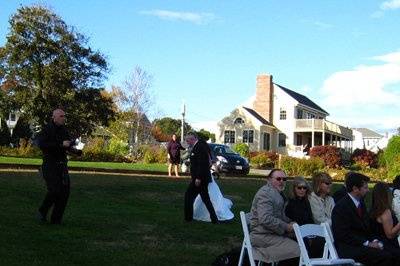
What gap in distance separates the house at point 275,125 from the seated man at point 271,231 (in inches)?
2339

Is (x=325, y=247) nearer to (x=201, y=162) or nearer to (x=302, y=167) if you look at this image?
(x=201, y=162)

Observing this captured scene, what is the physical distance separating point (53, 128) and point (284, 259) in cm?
450

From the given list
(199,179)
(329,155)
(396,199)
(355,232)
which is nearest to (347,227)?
(355,232)

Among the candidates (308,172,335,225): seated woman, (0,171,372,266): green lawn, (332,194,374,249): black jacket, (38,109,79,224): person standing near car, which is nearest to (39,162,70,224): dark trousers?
(38,109,79,224): person standing near car

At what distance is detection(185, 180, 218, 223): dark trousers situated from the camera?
12078 millimetres

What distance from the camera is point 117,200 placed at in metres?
14.8

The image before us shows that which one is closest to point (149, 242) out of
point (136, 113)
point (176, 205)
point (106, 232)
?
point (106, 232)

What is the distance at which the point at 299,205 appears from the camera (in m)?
8.03

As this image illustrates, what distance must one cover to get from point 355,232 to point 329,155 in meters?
41.7

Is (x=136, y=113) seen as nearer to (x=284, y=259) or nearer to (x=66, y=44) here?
(x=66, y=44)

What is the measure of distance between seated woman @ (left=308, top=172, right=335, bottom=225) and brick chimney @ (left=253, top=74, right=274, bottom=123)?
60601 millimetres

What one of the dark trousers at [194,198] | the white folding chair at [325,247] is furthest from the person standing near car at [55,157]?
the white folding chair at [325,247]

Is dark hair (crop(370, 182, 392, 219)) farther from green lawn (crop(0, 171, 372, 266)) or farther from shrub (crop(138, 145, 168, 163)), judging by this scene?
shrub (crop(138, 145, 168, 163))

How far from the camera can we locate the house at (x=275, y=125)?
67375 millimetres
